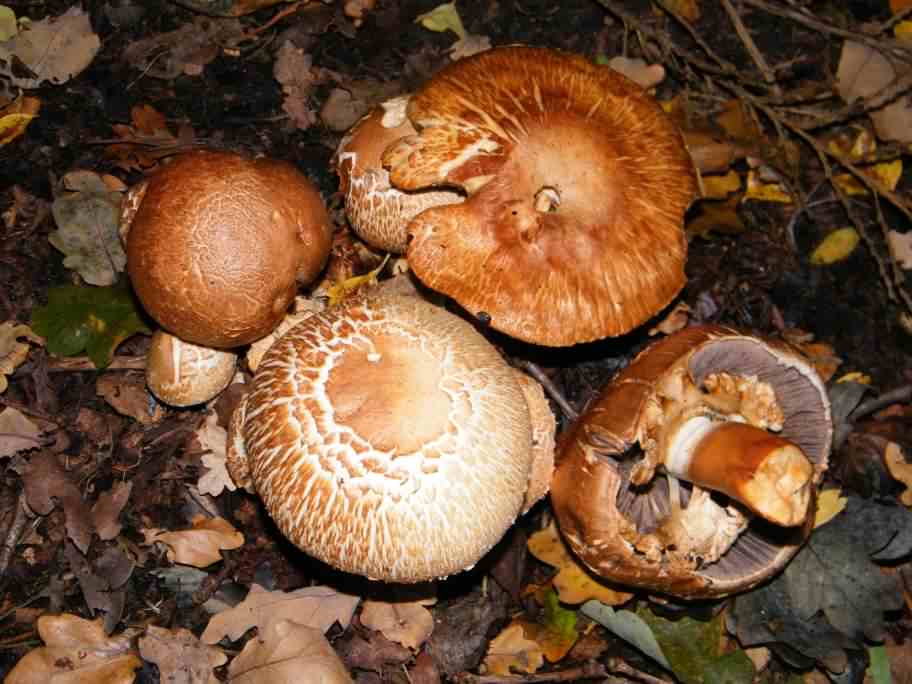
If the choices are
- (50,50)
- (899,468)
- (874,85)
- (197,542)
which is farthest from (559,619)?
(50,50)

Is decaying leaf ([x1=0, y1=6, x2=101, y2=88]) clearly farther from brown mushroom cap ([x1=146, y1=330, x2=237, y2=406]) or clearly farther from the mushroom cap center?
the mushroom cap center

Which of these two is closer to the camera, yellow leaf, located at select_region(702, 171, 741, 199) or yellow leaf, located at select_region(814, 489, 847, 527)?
yellow leaf, located at select_region(814, 489, 847, 527)

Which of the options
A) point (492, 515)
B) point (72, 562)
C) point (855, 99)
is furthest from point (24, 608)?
point (855, 99)

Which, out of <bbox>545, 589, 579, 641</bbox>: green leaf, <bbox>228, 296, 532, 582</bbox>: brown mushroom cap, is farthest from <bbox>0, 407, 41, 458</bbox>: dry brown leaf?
<bbox>545, 589, 579, 641</bbox>: green leaf

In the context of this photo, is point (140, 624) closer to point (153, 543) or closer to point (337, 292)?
point (153, 543)

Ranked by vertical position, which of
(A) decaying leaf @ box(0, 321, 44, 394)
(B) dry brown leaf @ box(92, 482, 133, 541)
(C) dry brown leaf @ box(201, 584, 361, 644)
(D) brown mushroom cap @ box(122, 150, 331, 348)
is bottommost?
(C) dry brown leaf @ box(201, 584, 361, 644)

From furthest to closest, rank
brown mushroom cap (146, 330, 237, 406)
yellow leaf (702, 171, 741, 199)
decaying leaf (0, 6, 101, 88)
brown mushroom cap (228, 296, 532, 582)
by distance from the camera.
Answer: yellow leaf (702, 171, 741, 199) < decaying leaf (0, 6, 101, 88) < brown mushroom cap (146, 330, 237, 406) < brown mushroom cap (228, 296, 532, 582)

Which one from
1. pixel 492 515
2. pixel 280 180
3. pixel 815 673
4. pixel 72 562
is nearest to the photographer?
pixel 492 515
